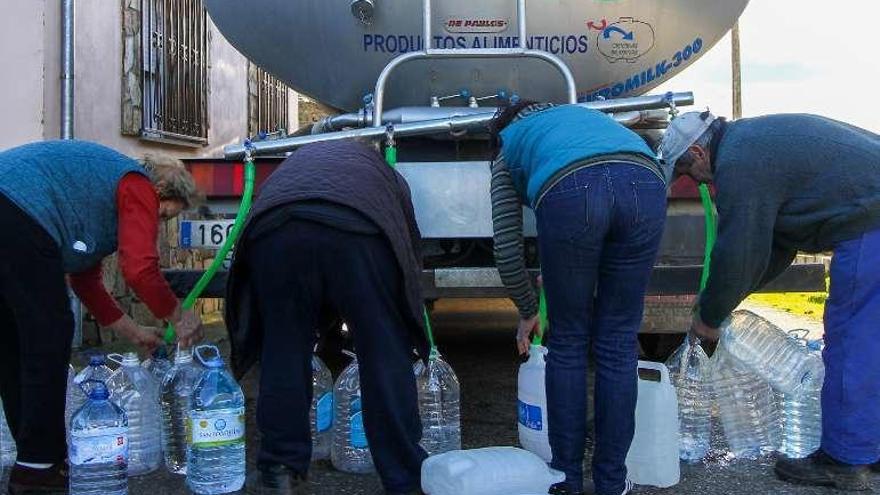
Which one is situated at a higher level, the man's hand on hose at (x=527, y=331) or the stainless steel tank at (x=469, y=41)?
the stainless steel tank at (x=469, y=41)

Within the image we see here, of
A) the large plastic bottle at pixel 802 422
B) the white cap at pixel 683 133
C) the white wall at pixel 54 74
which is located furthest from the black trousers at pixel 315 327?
the white wall at pixel 54 74

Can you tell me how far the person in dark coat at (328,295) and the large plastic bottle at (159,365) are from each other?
0.80 m

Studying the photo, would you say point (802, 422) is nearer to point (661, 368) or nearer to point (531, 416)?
point (661, 368)

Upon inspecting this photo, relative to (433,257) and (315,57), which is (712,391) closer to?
(433,257)

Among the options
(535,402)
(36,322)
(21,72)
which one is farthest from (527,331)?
(21,72)

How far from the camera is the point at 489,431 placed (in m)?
3.86

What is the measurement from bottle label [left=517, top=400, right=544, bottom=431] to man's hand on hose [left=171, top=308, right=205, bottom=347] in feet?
3.88

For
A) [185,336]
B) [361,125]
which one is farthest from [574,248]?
[361,125]

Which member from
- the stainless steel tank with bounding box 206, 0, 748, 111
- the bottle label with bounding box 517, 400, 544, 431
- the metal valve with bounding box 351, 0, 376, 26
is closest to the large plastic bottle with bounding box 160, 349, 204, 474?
the bottle label with bounding box 517, 400, 544, 431

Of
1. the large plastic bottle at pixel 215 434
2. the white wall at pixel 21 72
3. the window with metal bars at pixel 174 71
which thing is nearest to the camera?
the large plastic bottle at pixel 215 434

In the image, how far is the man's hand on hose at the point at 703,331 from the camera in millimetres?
3260

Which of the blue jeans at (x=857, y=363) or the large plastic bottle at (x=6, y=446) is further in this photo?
the large plastic bottle at (x=6, y=446)

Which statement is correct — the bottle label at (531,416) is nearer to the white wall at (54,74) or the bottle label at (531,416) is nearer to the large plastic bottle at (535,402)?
the large plastic bottle at (535,402)

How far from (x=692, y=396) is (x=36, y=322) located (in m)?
2.36
